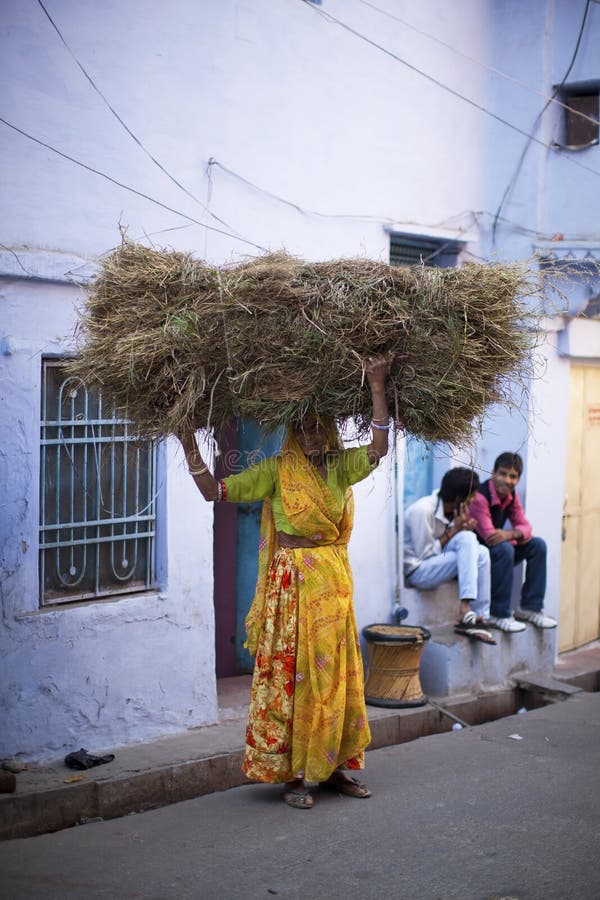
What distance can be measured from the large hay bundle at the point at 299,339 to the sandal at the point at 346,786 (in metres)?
1.77

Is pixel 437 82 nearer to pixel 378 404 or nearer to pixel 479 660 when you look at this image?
pixel 479 660

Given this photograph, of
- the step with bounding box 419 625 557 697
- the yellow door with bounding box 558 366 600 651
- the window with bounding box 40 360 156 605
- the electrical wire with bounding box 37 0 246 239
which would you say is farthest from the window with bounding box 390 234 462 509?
the window with bounding box 40 360 156 605

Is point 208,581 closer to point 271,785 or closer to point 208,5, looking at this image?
point 271,785

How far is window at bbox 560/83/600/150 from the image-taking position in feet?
30.0

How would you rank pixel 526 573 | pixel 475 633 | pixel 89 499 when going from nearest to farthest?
pixel 89 499 < pixel 475 633 < pixel 526 573

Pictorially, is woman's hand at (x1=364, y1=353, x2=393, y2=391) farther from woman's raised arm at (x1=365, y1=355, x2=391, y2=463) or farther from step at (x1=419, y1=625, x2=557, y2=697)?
step at (x1=419, y1=625, x2=557, y2=697)

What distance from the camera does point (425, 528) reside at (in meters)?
8.27

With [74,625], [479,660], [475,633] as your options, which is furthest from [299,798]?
[479,660]

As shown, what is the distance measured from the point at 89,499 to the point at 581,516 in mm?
5420

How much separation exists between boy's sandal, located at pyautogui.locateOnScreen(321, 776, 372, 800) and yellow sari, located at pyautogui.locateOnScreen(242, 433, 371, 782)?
9.2 inches

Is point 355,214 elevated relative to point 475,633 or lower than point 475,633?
elevated

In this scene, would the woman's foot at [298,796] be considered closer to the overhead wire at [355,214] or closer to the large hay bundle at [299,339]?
the large hay bundle at [299,339]

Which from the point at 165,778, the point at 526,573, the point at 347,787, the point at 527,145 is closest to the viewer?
the point at 347,787

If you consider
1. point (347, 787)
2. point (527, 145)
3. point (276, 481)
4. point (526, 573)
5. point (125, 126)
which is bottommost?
point (347, 787)
